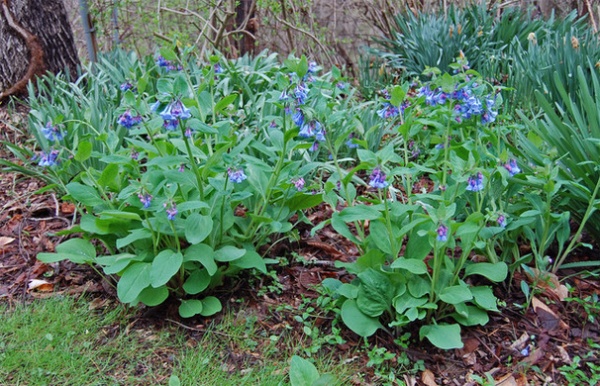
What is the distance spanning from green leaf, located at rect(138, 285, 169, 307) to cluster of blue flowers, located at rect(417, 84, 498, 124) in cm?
119

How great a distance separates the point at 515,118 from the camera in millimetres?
3156

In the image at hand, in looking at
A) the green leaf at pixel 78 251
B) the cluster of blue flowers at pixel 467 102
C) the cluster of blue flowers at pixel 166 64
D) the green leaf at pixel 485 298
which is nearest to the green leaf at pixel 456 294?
the green leaf at pixel 485 298

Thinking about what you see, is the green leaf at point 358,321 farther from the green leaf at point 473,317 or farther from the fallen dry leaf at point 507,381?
the fallen dry leaf at point 507,381

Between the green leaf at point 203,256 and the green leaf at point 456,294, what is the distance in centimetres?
77

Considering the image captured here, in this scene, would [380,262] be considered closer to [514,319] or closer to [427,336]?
[427,336]

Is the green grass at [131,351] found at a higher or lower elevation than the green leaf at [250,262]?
lower

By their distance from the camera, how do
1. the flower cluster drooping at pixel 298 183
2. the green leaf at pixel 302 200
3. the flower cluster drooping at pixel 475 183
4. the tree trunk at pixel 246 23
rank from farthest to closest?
the tree trunk at pixel 246 23
the green leaf at pixel 302 200
the flower cluster drooping at pixel 298 183
the flower cluster drooping at pixel 475 183

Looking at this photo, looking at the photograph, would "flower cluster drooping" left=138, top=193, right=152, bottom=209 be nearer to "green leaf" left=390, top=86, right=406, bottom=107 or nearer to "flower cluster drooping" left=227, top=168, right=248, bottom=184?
"flower cluster drooping" left=227, top=168, right=248, bottom=184

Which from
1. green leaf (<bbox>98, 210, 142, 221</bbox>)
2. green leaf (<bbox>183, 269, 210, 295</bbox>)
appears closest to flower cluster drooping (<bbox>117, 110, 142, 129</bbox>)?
green leaf (<bbox>98, 210, 142, 221</bbox>)

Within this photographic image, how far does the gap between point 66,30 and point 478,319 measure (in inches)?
135

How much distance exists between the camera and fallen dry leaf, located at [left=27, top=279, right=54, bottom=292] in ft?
7.02

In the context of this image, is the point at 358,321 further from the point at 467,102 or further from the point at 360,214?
the point at 467,102

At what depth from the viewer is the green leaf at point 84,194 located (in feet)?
6.24

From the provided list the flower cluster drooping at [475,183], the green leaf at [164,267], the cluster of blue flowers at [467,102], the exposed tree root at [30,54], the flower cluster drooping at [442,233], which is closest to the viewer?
the flower cluster drooping at [442,233]
